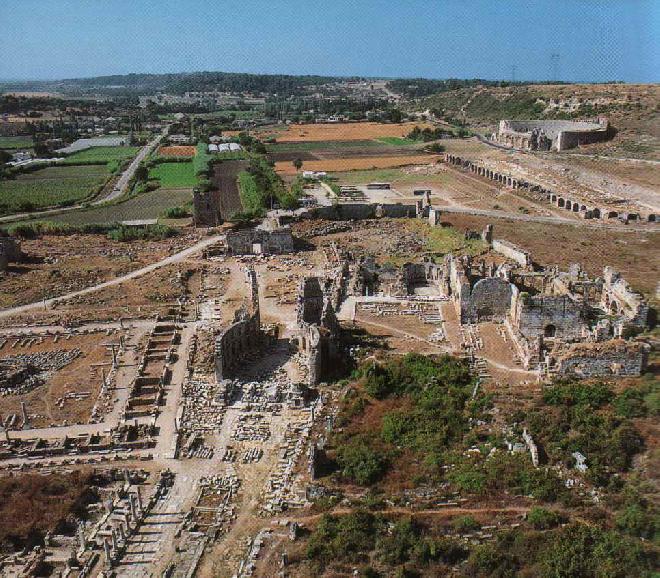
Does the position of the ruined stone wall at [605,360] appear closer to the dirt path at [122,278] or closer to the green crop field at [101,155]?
the dirt path at [122,278]

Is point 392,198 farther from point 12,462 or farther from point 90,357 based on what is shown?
point 12,462

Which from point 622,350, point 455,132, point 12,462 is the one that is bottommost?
point 12,462

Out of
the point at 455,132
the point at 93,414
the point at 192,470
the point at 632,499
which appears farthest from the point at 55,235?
the point at 455,132

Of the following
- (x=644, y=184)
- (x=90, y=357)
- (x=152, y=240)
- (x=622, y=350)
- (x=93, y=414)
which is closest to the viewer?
(x=622, y=350)

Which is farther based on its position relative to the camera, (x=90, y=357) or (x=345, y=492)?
(x=90, y=357)

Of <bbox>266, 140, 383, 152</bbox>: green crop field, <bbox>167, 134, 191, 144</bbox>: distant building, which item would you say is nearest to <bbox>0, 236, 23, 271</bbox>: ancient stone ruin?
<bbox>266, 140, 383, 152</bbox>: green crop field

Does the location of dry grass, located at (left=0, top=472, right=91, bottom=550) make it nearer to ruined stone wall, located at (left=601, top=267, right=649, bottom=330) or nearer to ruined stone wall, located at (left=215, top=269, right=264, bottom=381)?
ruined stone wall, located at (left=215, top=269, right=264, bottom=381)

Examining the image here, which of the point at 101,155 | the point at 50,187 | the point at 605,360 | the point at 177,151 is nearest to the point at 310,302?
the point at 605,360

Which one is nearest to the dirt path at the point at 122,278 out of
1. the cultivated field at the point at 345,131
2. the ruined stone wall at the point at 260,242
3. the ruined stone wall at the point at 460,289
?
the ruined stone wall at the point at 260,242
